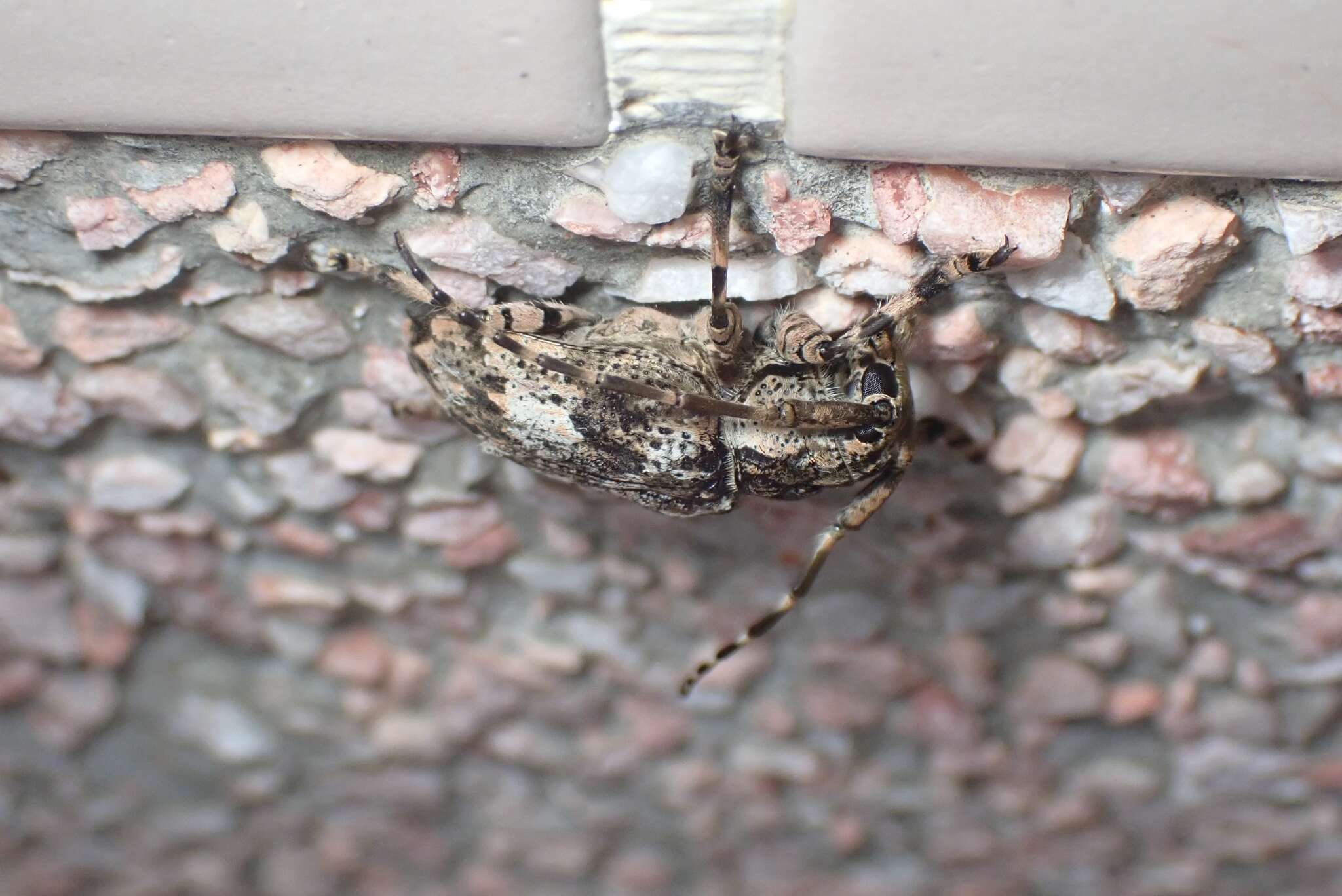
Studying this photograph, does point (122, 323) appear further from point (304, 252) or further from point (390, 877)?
point (390, 877)

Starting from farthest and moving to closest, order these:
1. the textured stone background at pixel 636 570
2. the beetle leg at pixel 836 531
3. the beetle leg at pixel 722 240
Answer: the beetle leg at pixel 836 531, the textured stone background at pixel 636 570, the beetle leg at pixel 722 240

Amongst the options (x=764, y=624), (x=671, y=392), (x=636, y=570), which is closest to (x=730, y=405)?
(x=671, y=392)

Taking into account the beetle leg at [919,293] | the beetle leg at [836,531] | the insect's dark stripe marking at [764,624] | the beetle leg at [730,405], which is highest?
the beetle leg at [919,293]

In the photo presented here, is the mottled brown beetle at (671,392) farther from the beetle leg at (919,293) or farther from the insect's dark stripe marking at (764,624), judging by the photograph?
the insect's dark stripe marking at (764,624)

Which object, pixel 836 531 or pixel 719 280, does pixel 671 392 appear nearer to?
pixel 719 280

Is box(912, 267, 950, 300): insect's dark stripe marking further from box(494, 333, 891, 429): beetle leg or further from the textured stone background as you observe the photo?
box(494, 333, 891, 429): beetle leg

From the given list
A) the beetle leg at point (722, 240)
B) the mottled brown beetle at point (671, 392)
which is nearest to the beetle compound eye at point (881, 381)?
the mottled brown beetle at point (671, 392)

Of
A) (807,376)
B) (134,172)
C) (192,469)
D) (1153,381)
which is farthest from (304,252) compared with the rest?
(1153,381)
